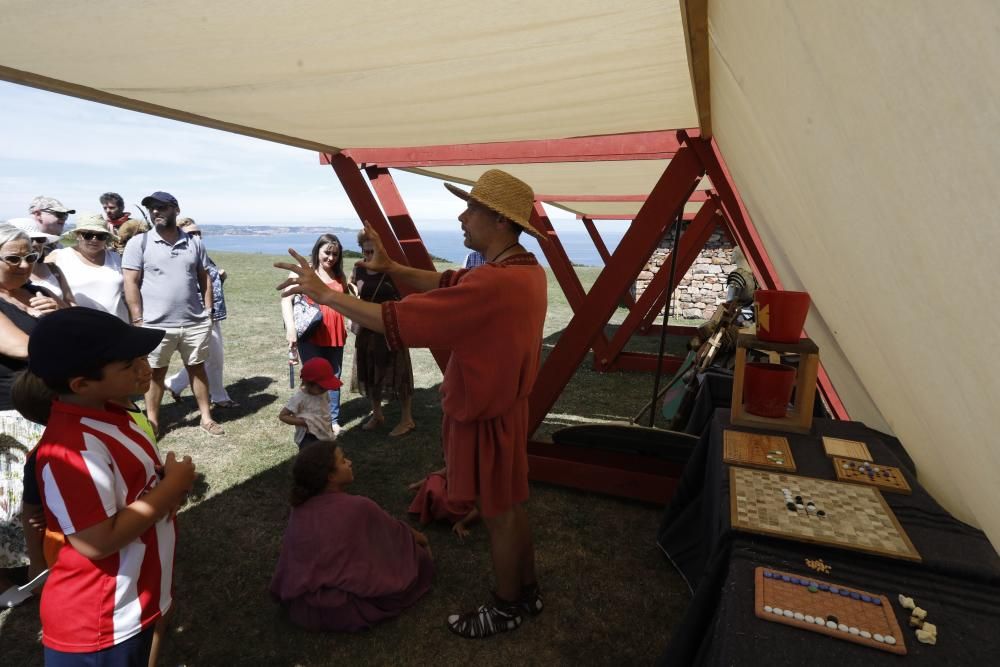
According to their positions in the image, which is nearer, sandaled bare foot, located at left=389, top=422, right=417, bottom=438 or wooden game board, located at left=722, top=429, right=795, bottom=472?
wooden game board, located at left=722, top=429, right=795, bottom=472

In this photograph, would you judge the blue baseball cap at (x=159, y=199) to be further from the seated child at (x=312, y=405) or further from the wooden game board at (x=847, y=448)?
the wooden game board at (x=847, y=448)

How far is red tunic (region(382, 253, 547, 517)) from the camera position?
1.61m

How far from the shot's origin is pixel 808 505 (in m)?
1.35

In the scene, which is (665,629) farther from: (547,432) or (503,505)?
(547,432)

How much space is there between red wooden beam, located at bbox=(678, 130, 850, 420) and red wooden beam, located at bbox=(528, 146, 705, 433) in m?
0.07

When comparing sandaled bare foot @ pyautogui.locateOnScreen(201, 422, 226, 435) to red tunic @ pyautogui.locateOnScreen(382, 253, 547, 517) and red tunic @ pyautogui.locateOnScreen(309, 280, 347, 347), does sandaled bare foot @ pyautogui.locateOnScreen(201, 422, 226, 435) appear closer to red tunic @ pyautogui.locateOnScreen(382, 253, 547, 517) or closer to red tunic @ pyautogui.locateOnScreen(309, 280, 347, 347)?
red tunic @ pyautogui.locateOnScreen(309, 280, 347, 347)

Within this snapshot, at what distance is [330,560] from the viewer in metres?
2.03

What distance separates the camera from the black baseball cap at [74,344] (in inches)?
45.5

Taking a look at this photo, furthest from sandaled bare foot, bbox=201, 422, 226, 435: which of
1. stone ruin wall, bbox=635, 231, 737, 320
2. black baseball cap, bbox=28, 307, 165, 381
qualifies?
stone ruin wall, bbox=635, 231, 737, 320

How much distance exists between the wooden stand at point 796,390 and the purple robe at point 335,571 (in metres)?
1.51

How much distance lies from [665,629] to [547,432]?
Answer: 82.7 inches

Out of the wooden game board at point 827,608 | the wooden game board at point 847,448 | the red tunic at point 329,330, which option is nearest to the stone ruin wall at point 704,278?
the red tunic at point 329,330

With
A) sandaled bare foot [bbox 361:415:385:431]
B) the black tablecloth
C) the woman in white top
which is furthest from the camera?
sandaled bare foot [bbox 361:415:385:431]

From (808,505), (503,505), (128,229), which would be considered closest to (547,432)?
(503,505)
